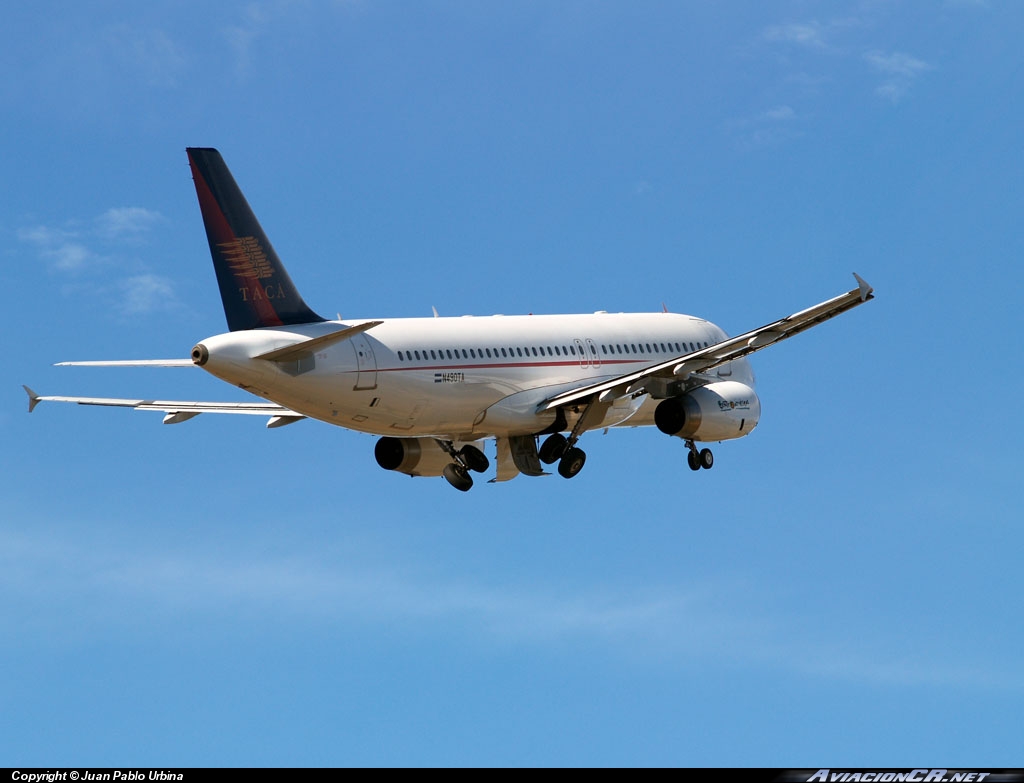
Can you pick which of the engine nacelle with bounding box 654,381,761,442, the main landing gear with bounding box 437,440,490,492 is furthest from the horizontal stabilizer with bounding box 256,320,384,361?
the engine nacelle with bounding box 654,381,761,442

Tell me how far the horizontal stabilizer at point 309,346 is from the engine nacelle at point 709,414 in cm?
998

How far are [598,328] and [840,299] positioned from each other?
31.4 ft

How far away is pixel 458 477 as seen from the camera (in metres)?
46.3

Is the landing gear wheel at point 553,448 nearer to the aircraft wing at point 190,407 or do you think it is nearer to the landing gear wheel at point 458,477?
the landing gear wheel at point 458,477

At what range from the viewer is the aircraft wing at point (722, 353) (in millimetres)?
39531

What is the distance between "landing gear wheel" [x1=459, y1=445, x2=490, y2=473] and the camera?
4641 centimetres

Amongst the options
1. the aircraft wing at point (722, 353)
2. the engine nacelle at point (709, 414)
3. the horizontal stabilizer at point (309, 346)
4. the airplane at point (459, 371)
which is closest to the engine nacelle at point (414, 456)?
the airplane at point (459, 371)

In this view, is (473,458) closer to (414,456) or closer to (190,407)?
(414,456)

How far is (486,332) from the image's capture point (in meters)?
43.4

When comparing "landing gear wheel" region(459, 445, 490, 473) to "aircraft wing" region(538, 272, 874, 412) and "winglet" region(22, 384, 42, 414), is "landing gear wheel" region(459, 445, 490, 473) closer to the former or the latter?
"aircraft wing" region(538, 272, 874, 412)

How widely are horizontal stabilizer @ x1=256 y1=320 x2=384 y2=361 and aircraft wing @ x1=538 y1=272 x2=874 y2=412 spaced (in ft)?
24.2

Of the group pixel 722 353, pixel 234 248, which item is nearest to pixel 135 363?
pixel 234 248

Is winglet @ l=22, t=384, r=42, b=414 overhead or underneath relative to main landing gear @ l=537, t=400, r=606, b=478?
overhead
